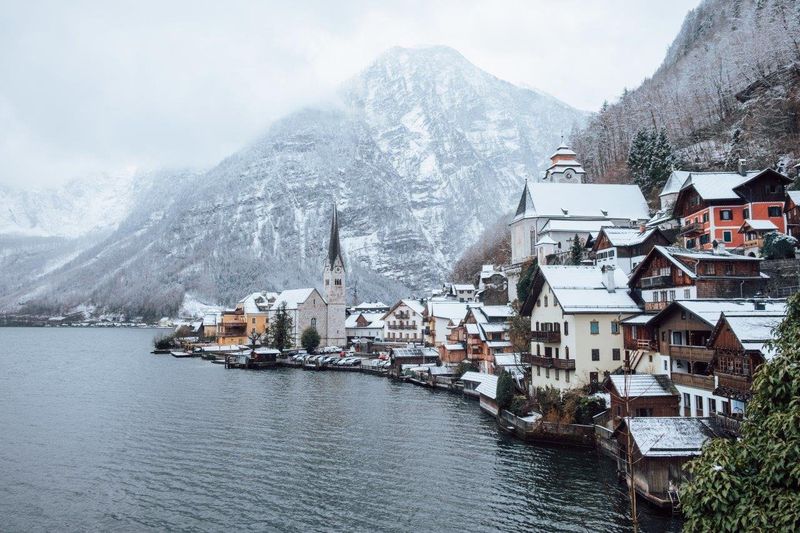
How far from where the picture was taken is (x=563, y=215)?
8912 cm

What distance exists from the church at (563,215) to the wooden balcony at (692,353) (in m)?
45.7

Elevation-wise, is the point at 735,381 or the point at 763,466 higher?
the point at 763,466

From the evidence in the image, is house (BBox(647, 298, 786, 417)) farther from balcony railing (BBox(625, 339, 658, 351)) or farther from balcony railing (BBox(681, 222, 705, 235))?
balcony railing (BBox(681, 222, 705, 235))

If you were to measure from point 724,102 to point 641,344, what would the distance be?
244 feet

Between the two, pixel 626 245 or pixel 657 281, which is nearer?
pixel 657 281

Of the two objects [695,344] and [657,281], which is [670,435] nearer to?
[695,344]

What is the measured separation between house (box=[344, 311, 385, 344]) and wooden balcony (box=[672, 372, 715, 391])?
87112mm

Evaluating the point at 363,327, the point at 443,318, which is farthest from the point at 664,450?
the point at 363,327

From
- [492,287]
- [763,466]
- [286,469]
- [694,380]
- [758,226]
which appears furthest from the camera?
[492,287]

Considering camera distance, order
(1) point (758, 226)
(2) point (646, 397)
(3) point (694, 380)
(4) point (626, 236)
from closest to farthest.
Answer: (3) point (694, 380) < (2) point (646, 397) < (1) point (758, 226) < (4) point (626, 236)

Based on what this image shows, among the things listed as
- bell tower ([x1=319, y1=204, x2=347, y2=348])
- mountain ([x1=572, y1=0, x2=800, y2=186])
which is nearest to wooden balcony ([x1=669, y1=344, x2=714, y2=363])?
mountain ([x1=572, y1=0, x2=800, y2=186])

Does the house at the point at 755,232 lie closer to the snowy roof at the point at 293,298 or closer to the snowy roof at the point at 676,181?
the snowy roof at the point at 676,181

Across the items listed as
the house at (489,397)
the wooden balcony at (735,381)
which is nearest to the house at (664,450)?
the wooden balcony at (735,381)

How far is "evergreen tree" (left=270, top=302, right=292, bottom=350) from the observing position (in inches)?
4461
